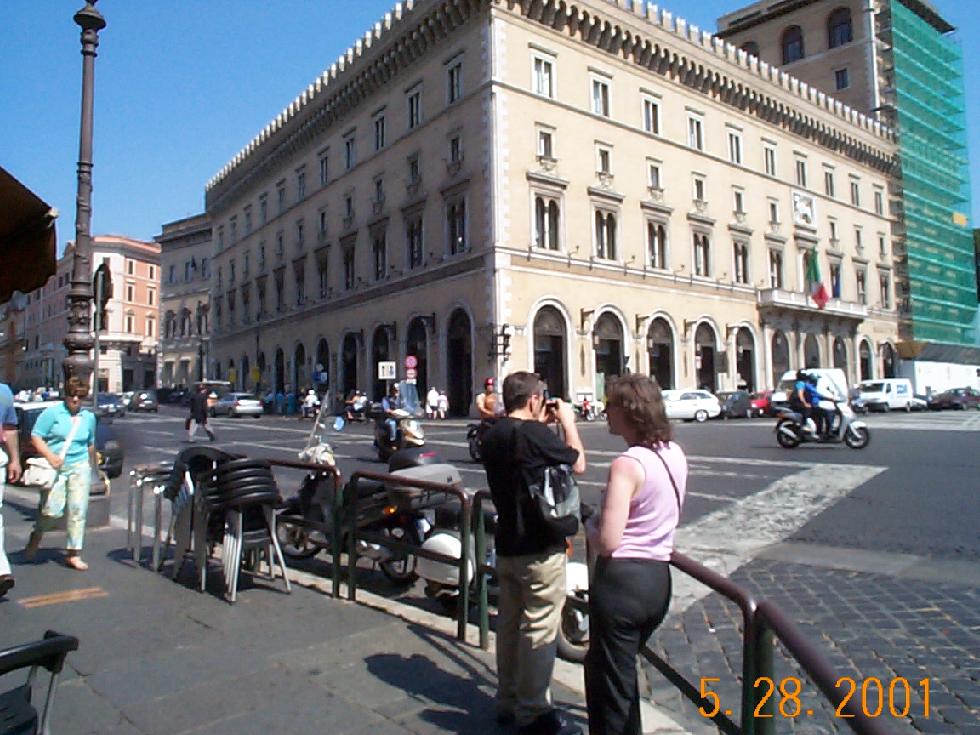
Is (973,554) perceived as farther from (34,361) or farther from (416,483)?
(34,361)

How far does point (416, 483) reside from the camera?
4691mm

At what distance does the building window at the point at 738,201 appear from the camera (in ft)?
134

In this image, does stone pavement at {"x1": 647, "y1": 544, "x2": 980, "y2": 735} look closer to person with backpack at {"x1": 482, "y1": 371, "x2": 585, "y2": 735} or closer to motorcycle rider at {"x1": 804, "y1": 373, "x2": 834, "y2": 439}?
person with backpack at {"x1": 482, "y1": 371, "x2": 585, "y2": 735}

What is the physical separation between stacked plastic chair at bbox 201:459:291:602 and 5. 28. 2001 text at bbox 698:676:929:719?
3.29m

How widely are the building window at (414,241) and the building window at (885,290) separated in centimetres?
3724

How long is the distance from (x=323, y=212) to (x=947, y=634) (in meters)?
43.5

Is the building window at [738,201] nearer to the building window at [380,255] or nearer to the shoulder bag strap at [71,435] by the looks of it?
the building window at [380,255]

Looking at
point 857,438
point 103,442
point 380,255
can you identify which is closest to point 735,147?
point 380,255

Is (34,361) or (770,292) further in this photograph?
(34,361)

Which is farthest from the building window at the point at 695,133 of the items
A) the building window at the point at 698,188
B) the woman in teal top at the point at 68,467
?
the woman in teal top at the point at 68,467

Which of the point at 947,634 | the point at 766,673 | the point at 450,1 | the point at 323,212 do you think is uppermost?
the point at 450,1

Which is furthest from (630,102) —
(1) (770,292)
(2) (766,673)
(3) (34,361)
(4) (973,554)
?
(3) (34,361)

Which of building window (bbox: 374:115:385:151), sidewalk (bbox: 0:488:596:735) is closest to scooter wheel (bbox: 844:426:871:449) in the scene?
sidewalk (bbox: 0:488:596:735)

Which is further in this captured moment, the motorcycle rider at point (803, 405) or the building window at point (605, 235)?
the building window at point (605, 235)
